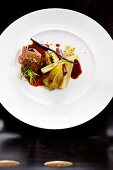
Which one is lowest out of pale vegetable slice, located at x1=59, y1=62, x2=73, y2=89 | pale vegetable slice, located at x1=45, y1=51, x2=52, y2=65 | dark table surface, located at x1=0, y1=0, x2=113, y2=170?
dark table surface, located at x1=0, y1=0, x2=113, y2=170

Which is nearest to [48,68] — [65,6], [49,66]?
[49,66]

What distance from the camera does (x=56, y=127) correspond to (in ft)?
3.86

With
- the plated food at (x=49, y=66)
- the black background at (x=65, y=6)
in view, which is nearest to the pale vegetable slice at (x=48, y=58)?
the plated food at (x=49, y=66)

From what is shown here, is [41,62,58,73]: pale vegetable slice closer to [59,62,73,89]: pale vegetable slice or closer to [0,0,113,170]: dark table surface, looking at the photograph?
[59,62,73,89]: pale vegetable slice

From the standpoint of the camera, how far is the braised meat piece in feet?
4.16

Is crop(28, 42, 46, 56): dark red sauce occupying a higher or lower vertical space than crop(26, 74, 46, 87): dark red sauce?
higher

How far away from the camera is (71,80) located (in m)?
1.26

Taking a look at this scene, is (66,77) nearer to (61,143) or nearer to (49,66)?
(49,66)

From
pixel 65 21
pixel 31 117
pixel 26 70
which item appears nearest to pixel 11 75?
pixel 26 70

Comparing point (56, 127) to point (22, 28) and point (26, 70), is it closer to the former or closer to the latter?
point (26, 70)

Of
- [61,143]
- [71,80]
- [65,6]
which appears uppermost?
[65,6]

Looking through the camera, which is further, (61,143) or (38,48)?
(38,48)

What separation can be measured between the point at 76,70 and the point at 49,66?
0.31ft

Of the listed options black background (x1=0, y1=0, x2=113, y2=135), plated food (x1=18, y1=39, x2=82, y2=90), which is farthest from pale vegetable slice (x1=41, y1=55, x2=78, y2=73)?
black background (x1=0, y1=0, x2=113, y2=135)
